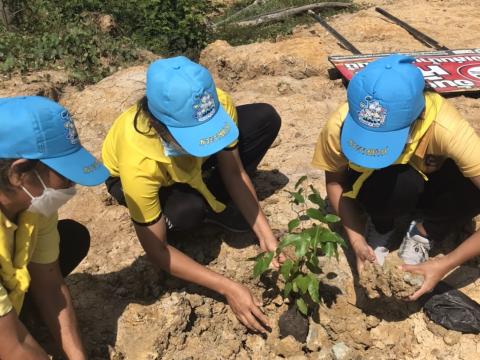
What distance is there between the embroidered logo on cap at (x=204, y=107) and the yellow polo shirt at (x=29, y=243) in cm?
62

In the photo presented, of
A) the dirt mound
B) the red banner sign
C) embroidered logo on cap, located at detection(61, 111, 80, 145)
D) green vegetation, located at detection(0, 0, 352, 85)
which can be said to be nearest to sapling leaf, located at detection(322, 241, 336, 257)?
the dirt mound

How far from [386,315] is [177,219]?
3.26 feet

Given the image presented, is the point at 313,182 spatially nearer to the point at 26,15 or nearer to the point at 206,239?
the point at 206,239

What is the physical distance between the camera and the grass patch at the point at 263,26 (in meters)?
6.36

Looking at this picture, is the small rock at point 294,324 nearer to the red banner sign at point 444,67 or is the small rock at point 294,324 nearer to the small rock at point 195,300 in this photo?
the small rock at point 195,300

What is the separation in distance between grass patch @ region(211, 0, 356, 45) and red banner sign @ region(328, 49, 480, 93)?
2.05m

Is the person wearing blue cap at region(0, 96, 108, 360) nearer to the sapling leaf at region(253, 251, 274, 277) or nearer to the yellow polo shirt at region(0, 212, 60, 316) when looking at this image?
the yellow polo shirt at region(0, 212, 60, 316)

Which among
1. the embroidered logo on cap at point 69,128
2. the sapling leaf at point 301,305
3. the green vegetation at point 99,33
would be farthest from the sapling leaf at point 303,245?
the green vegetation at point 99,33

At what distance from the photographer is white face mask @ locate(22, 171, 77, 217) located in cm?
146

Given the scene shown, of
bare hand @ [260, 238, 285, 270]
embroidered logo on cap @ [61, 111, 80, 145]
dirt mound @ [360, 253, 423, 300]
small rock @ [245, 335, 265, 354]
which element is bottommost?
small rock @ [245, 335, 265, 354]

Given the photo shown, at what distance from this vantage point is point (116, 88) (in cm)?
396

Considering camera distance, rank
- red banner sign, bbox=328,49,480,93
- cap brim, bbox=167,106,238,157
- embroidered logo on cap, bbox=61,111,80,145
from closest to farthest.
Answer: embroidered logo on cap, bbox=61,111,80,145, cap brim, bbox=167,106,238,157, red banner sign, bbox=328,49,480,93

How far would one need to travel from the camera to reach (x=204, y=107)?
173 cm

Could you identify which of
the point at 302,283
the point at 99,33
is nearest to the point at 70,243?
the point at 302,283
